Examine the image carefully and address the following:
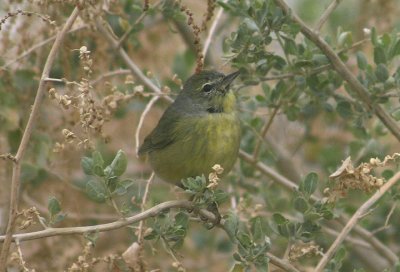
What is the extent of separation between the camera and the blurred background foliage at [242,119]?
2.81 meters

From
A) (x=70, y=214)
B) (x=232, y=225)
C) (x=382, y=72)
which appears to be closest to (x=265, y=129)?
(x=382, y=72)

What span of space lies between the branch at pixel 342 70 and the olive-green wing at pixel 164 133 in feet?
3.39

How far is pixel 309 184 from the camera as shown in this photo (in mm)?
2840

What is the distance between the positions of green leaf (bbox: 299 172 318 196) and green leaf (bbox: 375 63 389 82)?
615mm

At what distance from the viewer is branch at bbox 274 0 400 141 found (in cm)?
304

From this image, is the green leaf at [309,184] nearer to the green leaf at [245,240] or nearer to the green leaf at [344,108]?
the green leaf at [245,240]

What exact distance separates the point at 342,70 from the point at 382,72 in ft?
0.54

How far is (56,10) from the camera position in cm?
345

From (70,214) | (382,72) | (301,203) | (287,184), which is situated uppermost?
(382,72)

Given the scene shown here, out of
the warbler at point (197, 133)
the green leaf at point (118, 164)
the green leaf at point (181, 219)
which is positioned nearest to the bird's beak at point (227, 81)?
the warbler at point (197, 133)

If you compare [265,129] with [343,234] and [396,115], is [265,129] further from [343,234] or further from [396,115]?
[343,234]

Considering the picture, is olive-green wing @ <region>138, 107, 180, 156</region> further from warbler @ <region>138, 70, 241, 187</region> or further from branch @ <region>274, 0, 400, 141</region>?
branch @ <region>274, 0, 400, 141</region>

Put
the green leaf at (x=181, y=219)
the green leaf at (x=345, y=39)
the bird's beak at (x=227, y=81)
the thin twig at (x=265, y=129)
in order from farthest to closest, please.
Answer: the bird's beak at (x=227, y=81) → the thin twig at (x=265, y=129) → the green leaf at (x=345, y=39) → the green leaf at (x=181, y=219)

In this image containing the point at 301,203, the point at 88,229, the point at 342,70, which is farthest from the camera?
the point at 342,70
